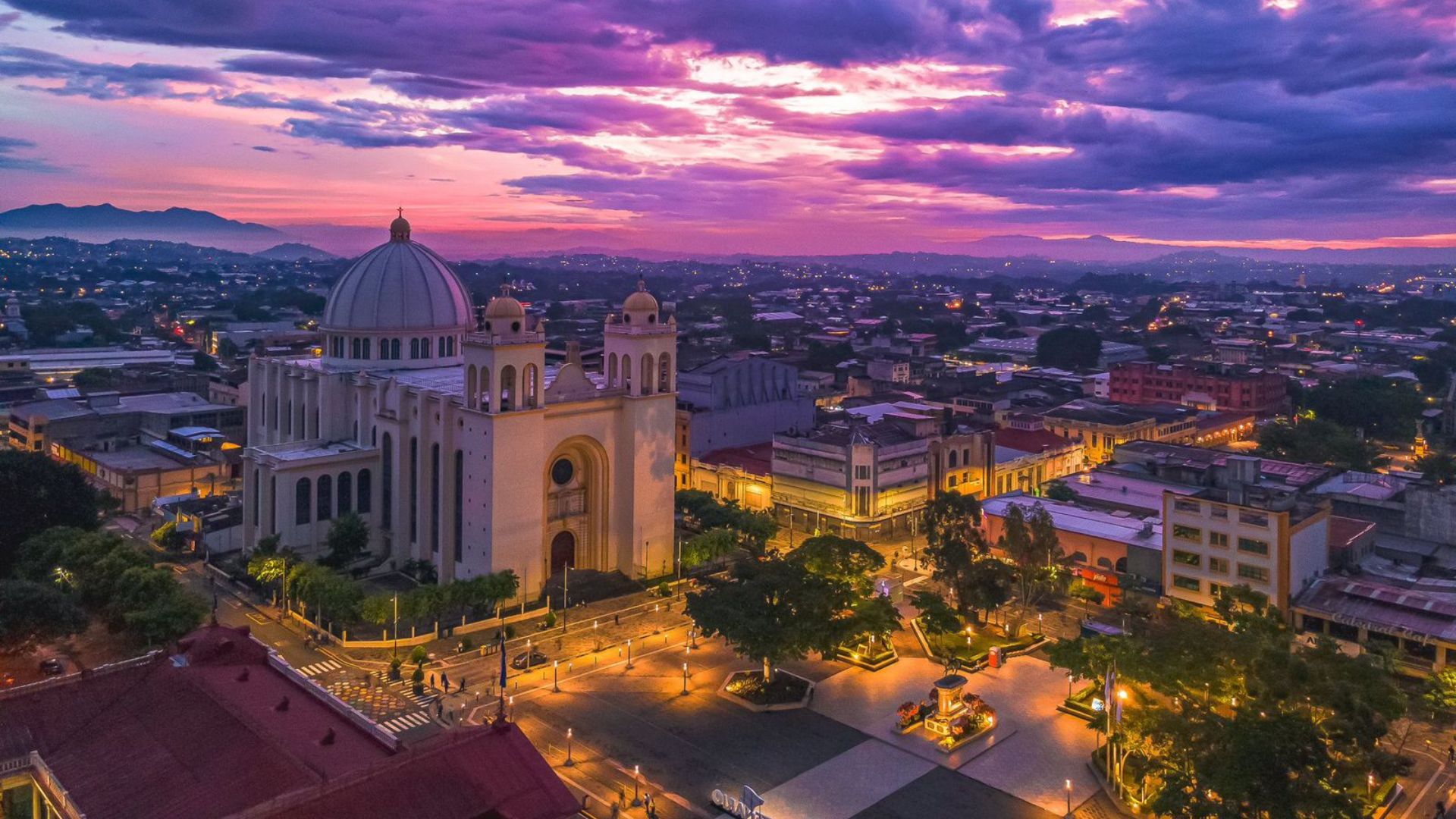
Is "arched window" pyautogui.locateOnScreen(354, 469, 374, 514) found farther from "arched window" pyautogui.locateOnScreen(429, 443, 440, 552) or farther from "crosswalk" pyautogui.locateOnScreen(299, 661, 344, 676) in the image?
"crosswalk" pyautogui.locateOnScreen(299, 661, 344, 676)

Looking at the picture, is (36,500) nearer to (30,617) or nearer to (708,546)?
(30,617)

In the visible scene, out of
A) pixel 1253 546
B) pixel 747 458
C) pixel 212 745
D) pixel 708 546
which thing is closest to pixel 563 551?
pixel 708 546

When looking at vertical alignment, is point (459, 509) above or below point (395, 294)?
below

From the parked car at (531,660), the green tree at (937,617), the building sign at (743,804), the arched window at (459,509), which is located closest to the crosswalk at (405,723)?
the parked car at (531,660)

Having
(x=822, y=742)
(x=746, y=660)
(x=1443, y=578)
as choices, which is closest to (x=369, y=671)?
(x=746, y=660)

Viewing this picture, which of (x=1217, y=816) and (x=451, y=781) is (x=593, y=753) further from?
(x=1217, y=816)

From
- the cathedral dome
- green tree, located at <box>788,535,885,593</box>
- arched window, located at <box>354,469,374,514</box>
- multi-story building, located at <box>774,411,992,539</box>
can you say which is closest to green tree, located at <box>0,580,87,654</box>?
arched window, located at <box>354,469,374,514</box>
